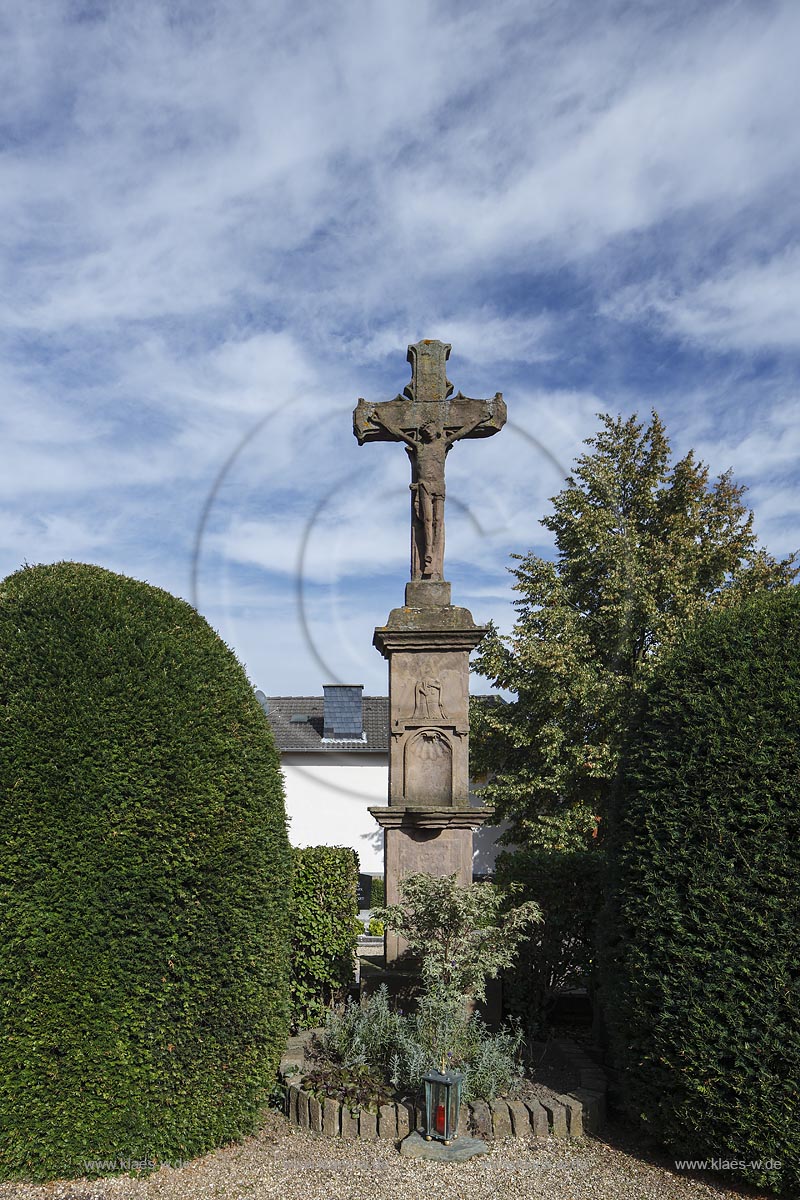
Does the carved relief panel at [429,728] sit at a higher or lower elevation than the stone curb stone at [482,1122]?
higher

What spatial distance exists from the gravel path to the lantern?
8.1 inches

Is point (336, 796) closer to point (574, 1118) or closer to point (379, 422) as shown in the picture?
point (379, 422)

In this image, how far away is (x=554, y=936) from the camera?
707 centimetres

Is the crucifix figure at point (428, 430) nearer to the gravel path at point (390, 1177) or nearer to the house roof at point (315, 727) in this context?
the gravel path at point (390, 1177)

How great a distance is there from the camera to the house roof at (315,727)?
90.0ft

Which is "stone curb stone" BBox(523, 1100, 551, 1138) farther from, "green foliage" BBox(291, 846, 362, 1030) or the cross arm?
the cross arm

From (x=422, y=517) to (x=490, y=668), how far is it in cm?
992

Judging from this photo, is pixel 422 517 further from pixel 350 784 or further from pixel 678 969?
pixel 350 784

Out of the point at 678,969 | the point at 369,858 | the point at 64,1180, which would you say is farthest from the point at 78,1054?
the point at 369,858

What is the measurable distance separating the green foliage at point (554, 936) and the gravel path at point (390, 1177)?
2.02m

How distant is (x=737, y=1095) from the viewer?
13.4 feet

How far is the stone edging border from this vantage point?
475 centimetres

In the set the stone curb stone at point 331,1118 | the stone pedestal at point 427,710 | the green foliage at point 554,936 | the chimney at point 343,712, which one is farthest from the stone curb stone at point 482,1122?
the chimney at point 343,712

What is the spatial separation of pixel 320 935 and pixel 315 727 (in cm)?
2282
